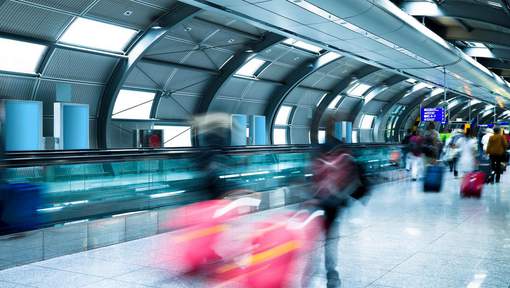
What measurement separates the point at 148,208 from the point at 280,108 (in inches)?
1310

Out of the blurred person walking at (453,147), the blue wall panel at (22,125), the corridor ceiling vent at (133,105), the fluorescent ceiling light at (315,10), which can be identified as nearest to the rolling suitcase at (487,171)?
the blurred person walking at (453,147)

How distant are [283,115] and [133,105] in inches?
683

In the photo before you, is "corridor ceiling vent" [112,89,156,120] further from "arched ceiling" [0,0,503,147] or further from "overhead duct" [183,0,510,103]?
"overhead duct" [183,0,510,103]

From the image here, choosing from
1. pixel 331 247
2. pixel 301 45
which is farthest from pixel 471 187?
pixel 301 45

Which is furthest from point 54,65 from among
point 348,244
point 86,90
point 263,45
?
point 348,244

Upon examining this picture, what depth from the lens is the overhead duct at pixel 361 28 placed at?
511 inches

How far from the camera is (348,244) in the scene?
26.4 feet

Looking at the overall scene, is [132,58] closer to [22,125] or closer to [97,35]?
[97,35]

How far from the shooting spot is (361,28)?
15.1m

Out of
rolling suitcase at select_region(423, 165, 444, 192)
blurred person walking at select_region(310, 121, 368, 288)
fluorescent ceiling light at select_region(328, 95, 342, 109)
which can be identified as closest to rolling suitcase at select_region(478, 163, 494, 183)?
rolling suitcase at select_region(423, 165, 444, 192)

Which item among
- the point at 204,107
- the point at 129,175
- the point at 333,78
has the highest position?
the point at 333,78

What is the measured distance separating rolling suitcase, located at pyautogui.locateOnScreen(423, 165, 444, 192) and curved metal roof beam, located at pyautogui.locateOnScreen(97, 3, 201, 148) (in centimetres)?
1296

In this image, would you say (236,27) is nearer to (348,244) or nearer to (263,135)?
(263,135)

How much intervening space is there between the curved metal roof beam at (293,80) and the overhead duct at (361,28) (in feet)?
38.3
